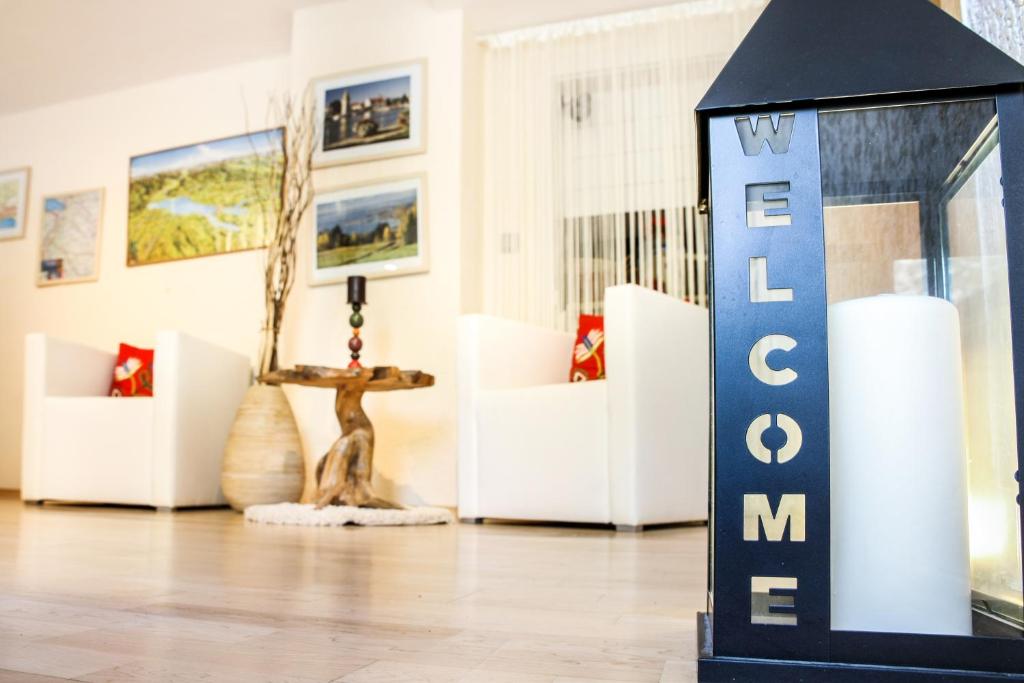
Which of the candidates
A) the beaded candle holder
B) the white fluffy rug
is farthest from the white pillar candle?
the beaded candle holder

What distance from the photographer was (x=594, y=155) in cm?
444

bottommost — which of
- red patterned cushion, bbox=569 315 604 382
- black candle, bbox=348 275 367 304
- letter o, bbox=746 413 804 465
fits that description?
letter o, bbox=746 413 804 465

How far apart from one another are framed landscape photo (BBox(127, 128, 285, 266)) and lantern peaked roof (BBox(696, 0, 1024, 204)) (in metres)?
4.30

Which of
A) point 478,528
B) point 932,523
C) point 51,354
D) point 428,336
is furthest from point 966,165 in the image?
point 51,354

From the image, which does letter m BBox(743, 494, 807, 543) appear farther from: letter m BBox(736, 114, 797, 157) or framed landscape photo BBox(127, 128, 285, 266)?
framed landscape photo BBox(127, 128, 285, 266)

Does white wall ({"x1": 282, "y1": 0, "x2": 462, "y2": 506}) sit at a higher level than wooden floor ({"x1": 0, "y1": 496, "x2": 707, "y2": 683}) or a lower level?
higher

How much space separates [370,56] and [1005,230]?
13.7 feet

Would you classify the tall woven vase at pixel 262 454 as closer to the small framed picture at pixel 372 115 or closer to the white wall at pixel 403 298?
the white wall at pixel 403 298

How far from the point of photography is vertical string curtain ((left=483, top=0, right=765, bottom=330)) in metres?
4.23

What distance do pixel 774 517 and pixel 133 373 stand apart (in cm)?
433

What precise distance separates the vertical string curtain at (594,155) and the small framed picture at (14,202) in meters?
Answer: 3.32

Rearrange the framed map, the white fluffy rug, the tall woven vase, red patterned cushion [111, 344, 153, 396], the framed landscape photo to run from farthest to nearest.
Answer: the framed map, the framed landscape photo, red patterned cushion [111, 344, 153, 396], the tall woven vase, the white fluffy rug

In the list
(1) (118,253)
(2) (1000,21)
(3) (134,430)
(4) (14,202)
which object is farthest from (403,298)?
(2) (1000,21)

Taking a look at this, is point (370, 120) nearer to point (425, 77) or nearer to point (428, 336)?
point (425, 77)
